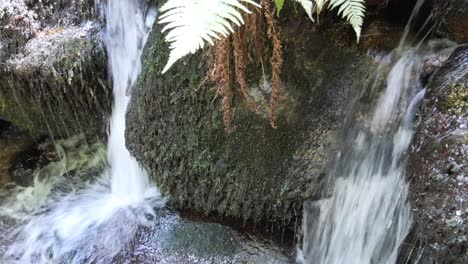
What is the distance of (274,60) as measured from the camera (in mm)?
2785

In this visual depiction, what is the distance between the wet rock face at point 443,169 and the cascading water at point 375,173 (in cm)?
24

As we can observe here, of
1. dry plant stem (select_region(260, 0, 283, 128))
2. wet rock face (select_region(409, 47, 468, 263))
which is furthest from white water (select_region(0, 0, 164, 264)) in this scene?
wet rock face (select_region(409, 47, 468, 263))

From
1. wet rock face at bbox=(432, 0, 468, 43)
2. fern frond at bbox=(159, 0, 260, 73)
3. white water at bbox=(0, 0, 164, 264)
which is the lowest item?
white water at bbox=(0, 0, 164, 264)

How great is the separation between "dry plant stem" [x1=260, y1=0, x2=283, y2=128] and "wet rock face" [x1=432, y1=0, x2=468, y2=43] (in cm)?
89

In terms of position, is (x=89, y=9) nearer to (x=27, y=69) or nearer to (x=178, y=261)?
(x=27, y=69)

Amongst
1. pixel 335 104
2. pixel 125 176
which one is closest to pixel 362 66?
pixel 335 104

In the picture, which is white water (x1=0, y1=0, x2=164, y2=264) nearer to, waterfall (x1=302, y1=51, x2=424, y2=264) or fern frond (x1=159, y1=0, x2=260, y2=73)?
waterfall (x1=302, y1=51, x2=424, y2=264)

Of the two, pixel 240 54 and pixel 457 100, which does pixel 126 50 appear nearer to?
pixel 240 54

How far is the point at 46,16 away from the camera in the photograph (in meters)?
4.34

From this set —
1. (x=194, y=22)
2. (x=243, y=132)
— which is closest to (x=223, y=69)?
(x=243, y=132)

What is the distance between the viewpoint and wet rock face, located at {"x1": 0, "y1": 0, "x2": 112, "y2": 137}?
13.5ft

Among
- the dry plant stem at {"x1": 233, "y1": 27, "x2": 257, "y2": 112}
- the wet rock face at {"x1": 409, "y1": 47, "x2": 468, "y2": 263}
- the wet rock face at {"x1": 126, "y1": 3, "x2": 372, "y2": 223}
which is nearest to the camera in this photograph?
the wet rock face at {"x1": 409, "y1": 47, "x2": 468, "y2": 263}

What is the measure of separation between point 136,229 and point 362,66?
2.10 meters

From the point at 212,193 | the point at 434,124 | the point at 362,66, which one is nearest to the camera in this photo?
the point at 434,124
